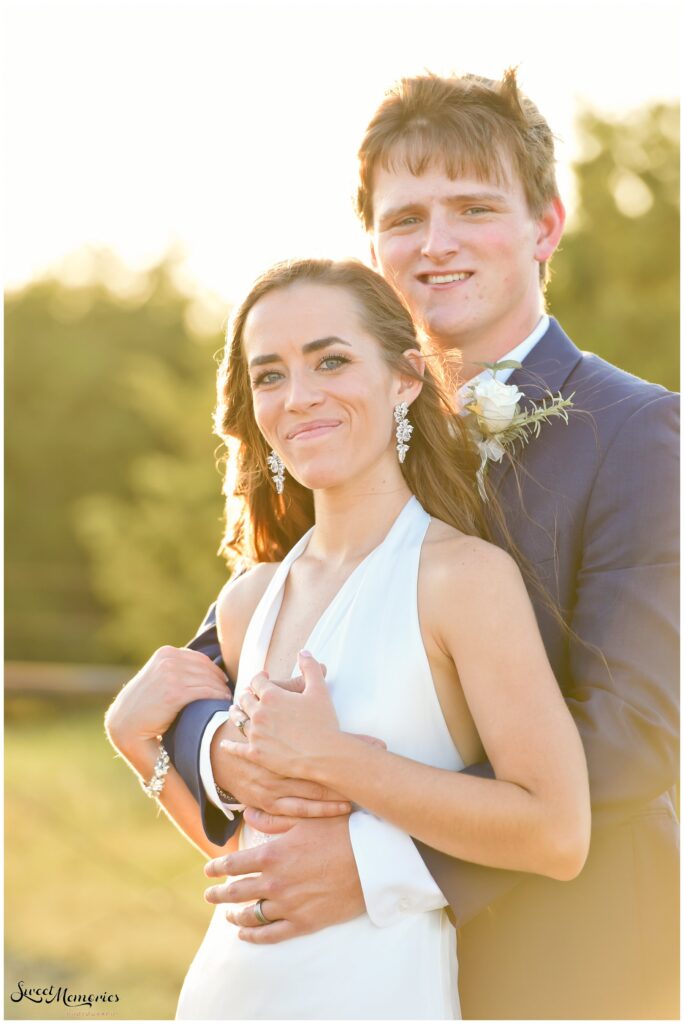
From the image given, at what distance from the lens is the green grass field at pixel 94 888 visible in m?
10.0

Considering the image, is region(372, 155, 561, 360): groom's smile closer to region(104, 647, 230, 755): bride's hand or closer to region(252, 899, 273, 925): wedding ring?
region(104, 647, 230, 755): bride's hand

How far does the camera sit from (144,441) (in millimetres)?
24734

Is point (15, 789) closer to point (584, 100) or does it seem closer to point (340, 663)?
point (584, 100)

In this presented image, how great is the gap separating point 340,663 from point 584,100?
14359mm

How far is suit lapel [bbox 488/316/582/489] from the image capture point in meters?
3.36

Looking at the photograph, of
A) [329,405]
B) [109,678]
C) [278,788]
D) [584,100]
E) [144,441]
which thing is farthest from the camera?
[144,441]

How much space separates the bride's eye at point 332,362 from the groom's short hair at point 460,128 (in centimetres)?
95

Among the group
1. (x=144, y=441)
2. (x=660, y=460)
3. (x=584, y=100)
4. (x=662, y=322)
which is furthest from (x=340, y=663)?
(x=144, y=441)

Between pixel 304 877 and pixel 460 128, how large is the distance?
223 cm

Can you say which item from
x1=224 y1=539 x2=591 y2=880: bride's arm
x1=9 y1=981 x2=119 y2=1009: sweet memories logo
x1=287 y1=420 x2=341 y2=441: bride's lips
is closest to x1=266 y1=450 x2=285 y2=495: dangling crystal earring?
x1=287 y1=420 x2=341 y2=441: bride's lips

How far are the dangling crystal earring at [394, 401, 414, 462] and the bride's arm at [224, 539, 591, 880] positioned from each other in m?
0.49

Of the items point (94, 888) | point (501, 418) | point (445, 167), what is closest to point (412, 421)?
point (501, 418)

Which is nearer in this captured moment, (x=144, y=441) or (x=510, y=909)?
(x=510, y=909)

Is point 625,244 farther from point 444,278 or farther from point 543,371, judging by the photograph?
point 543,371
